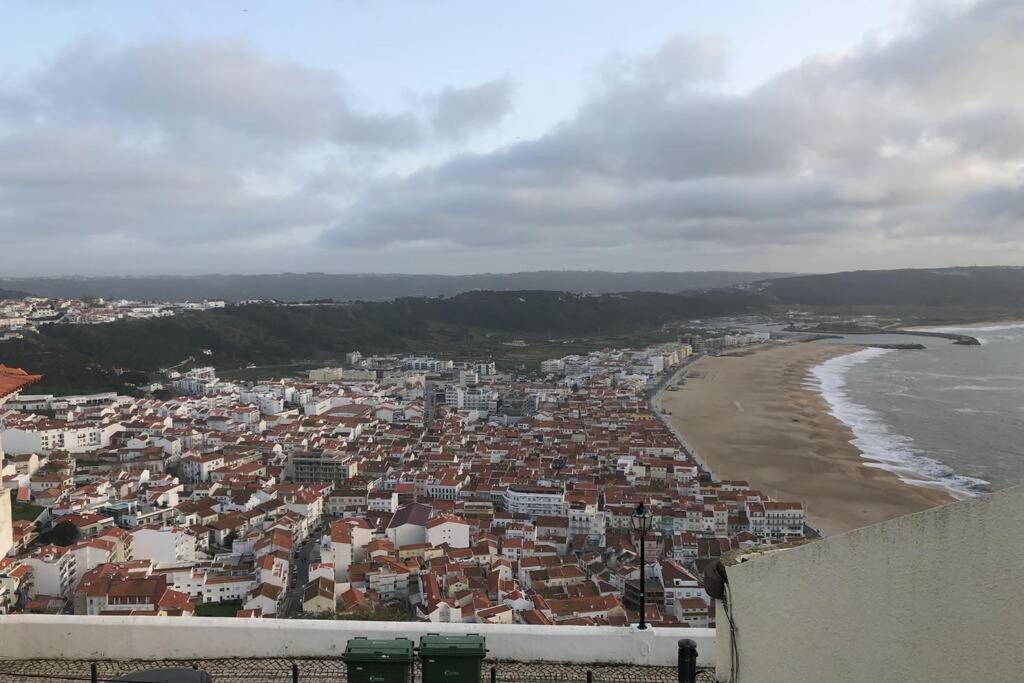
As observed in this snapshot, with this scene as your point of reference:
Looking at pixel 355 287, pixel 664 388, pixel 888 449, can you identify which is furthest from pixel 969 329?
pixel 355 287

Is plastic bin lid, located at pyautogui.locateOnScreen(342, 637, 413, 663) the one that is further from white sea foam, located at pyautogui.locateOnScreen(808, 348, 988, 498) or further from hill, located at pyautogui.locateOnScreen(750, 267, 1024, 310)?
hill, located at pyautogui.locateOnScreen(750, 267, 1024, 310)

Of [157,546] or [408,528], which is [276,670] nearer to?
[408,528]

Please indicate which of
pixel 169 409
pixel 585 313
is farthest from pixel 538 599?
pixel 585 313

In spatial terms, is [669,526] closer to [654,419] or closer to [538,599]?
[538,599]

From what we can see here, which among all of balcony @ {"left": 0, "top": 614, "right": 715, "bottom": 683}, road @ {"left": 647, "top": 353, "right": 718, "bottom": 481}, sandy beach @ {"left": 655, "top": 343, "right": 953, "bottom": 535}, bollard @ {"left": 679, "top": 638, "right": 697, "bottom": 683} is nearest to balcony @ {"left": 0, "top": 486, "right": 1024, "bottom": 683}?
balcony @ {"left": 0, "top": 614, "right": 715, "bottom": 683}

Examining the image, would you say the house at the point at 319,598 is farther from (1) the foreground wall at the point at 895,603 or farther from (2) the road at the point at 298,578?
(1) the foreground wall at the point at 895,603

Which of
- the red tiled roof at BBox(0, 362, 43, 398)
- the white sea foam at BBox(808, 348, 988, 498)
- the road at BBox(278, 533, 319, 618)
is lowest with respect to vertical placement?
the road at BBox(278, 533, 319, 618)

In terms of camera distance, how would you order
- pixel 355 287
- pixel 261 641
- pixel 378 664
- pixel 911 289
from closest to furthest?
1. pixel 378 664
2. pixel 261 641
3. pixel 911 289
4. pixel 355 287
